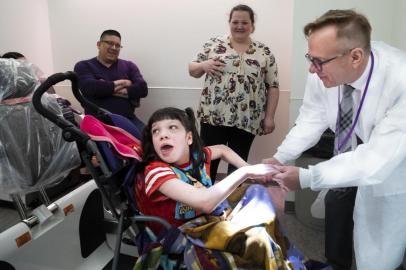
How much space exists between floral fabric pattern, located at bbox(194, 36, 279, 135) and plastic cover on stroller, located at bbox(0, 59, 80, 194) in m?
1.12

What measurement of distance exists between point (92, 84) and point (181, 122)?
1.53 metres

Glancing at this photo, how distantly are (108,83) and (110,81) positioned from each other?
0.31ft

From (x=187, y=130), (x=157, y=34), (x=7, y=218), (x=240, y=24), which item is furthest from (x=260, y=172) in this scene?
(x=157, y=34)

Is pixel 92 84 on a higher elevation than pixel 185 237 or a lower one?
higher

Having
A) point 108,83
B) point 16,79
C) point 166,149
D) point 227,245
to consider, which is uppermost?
point 16,79

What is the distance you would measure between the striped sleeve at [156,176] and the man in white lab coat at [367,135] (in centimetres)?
49

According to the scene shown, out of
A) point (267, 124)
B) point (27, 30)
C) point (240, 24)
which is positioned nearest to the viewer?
point (240, 24)

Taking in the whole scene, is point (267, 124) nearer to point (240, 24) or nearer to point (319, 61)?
point (240, 24)

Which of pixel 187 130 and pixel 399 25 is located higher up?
pixel 399 25

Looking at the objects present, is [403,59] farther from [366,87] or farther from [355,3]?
[355,3]

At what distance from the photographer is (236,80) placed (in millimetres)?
2295

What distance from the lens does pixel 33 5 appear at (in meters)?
3.36

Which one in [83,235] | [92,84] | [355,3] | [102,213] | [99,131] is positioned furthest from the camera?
[92,84]

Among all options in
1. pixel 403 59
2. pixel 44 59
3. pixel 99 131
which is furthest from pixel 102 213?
pixel 44 59
